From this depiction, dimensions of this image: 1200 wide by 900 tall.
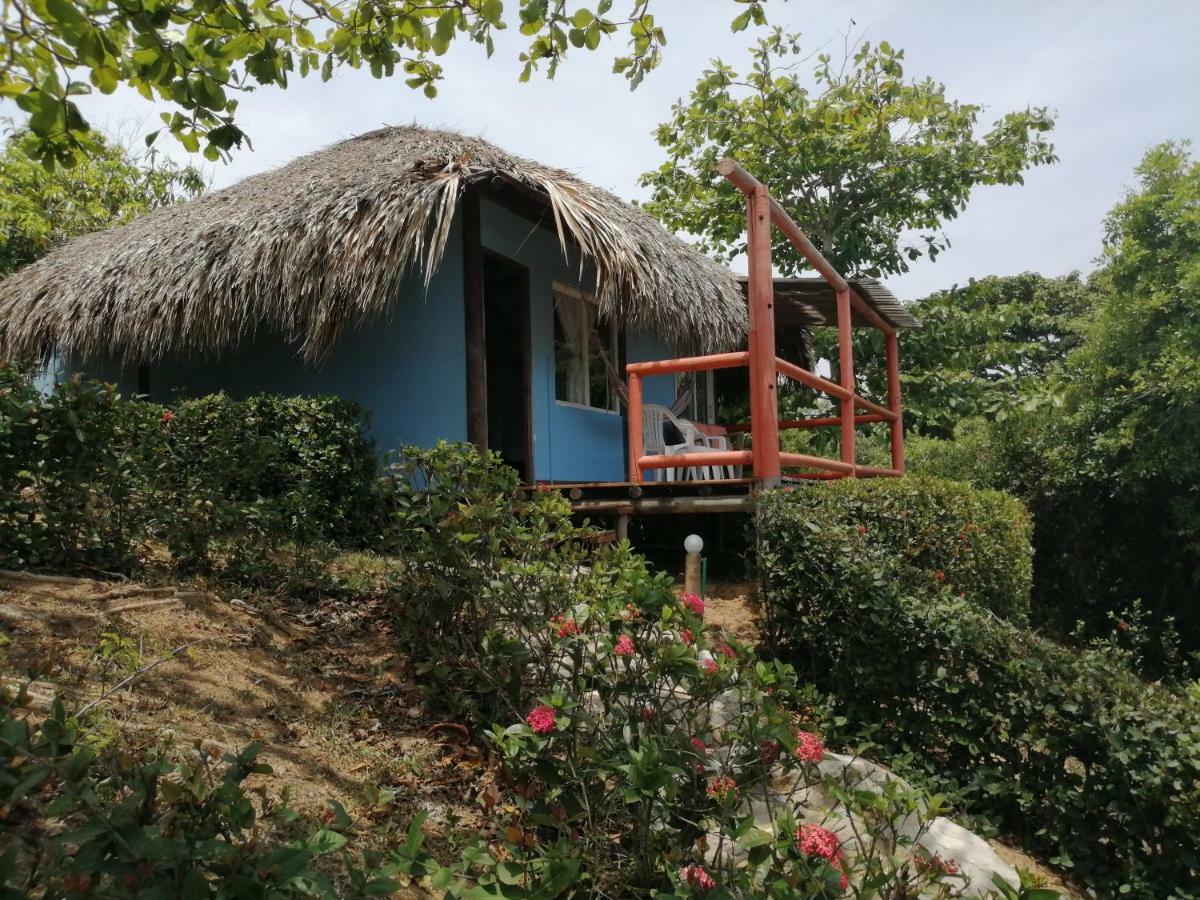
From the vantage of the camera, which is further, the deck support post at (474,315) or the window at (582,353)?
the window at (582,353)

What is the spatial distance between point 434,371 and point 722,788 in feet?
18.8

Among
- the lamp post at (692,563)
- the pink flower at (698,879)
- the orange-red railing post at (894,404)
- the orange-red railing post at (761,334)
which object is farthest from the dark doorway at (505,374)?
the pink flower at (698,879)

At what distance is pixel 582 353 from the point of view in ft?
30.7

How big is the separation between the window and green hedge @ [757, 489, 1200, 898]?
4237 millimetres

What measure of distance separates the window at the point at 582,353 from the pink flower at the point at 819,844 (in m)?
6.69

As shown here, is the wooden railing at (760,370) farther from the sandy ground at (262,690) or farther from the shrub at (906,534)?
the sandy ground at (262,690)

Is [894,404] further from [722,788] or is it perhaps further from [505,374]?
[722,788]

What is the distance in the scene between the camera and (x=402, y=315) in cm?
795

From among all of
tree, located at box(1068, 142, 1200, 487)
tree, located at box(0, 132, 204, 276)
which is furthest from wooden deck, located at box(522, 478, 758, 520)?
tree, located at box(0, 132, 204, 276)

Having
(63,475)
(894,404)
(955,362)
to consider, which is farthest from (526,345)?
(955,362)

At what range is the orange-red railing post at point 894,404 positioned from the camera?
10.9m

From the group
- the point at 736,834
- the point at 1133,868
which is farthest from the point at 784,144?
the point at 736,834

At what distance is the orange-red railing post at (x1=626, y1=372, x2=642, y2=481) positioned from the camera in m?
7.02

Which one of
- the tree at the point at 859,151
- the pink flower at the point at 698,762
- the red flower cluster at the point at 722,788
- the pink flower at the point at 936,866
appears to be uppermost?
the tree at the point at 859,151
